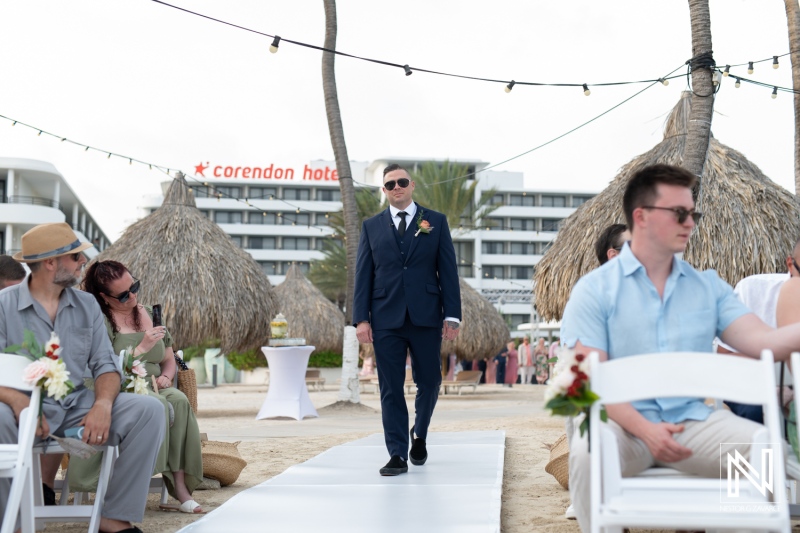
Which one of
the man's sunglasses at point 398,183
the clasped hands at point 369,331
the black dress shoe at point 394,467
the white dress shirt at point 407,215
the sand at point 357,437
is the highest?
the man's sunglasses at point 398,183

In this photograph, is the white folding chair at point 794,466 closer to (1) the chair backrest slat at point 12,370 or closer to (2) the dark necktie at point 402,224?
(2) the dark necktie at point 402,224

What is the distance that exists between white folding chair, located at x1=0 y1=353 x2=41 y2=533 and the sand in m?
1.18

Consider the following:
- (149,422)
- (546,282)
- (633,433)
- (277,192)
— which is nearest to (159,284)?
(546,282)

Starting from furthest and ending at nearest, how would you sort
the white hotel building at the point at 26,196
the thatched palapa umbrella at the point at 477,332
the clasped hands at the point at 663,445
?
the white hotel building at the point at 26,196
the thatched palapa umbrella at the point at 477,332
the clasped hands at the point at 663,445

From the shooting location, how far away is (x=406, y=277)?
6.27 metres

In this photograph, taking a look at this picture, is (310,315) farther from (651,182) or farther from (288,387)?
(651,182)

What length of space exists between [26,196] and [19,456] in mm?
50852

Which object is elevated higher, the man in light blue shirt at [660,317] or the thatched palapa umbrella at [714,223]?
the thatched palapa umbrella at [714,223]

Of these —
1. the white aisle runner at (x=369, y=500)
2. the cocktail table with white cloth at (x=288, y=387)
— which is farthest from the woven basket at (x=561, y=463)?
the cocktail table with white cloth at (x=288, y=387)

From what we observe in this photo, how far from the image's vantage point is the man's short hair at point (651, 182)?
360 centimetres

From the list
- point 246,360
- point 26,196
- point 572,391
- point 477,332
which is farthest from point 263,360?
point 572,391

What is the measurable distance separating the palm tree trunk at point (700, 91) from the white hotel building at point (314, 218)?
7331 centimetres

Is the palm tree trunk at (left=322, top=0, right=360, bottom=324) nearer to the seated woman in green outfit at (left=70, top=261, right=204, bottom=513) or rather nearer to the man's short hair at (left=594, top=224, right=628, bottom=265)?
the seated woman in green outfit at (left=70, top=261, right=204, bottom=513)

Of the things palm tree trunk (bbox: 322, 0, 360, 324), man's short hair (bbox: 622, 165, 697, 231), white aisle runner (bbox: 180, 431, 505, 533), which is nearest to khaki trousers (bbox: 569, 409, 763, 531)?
man's short hair (bbox: 622, 165, 697, 231)
